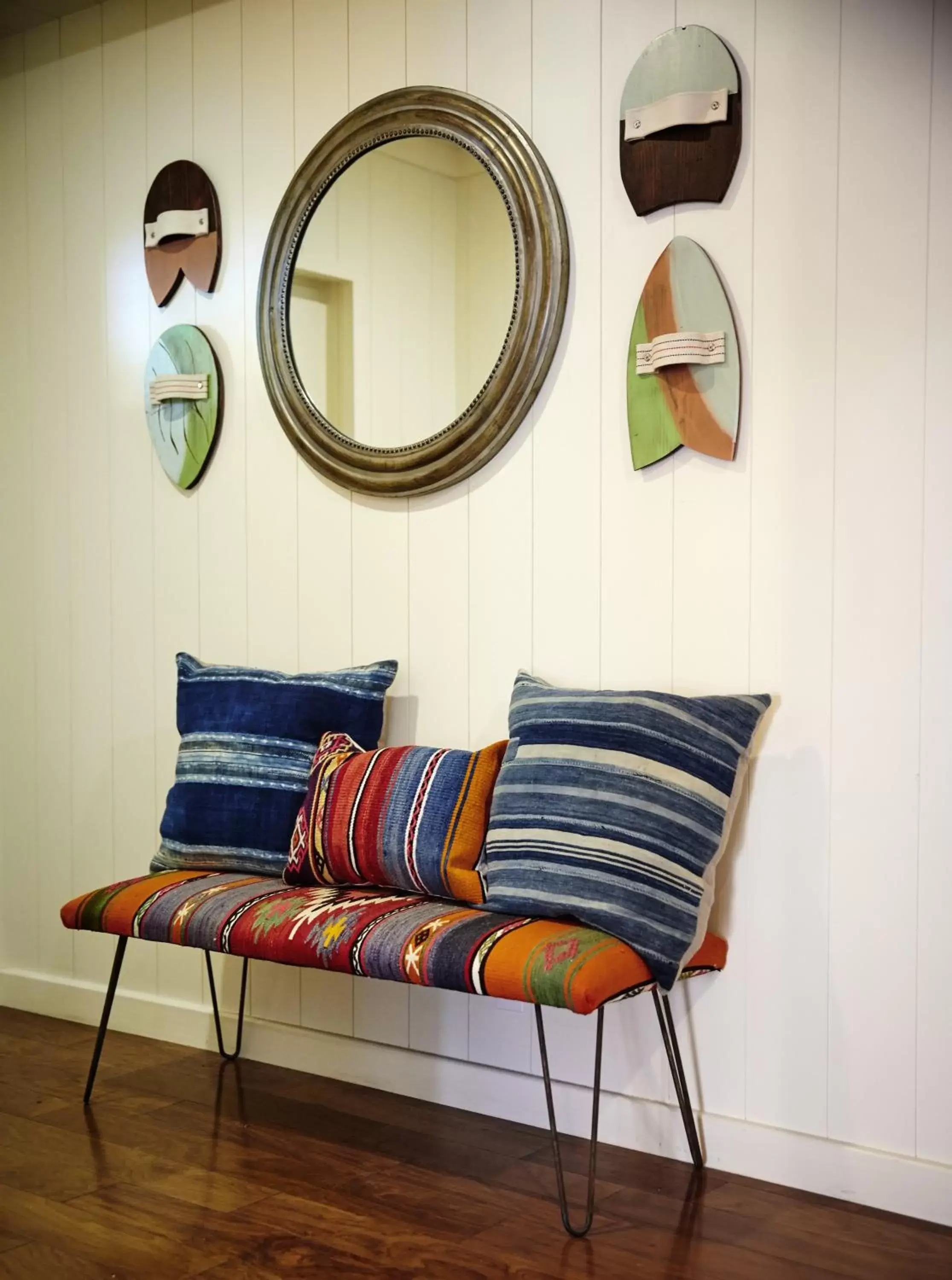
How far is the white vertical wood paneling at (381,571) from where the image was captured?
2.97 metres

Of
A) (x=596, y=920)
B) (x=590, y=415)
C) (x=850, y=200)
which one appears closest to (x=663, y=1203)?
(x=596, y=920)

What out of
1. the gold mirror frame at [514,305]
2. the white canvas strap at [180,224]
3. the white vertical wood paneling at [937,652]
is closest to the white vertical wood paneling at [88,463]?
the white canvas strap at [180,224]

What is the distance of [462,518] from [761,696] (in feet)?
2.70

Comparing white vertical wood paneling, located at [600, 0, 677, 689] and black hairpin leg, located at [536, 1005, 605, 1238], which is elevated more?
white vertical wood paneling, located at [600, 0, 677, 689]

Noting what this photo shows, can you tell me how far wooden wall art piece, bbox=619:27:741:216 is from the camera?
2.47 metres

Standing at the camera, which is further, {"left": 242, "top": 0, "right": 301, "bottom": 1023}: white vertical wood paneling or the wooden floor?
→ {"left": 242, "top": 0, "right": 301, "bottom": 1023}: white vertical wood paneling

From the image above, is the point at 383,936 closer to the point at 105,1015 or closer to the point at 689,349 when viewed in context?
the point at 105,1015

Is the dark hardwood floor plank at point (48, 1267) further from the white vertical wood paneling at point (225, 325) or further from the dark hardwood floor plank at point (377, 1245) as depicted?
the white vertical wood paneling at point (225, 325)

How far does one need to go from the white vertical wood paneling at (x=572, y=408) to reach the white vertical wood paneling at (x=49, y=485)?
5.02ft

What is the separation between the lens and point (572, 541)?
2723 millimetres

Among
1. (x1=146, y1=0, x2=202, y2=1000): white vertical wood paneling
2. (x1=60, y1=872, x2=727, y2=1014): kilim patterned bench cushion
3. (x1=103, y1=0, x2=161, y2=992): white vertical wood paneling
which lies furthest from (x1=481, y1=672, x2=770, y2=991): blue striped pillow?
(x1=103, y1=0, x2=161, y2=992): white vertical wood paneling

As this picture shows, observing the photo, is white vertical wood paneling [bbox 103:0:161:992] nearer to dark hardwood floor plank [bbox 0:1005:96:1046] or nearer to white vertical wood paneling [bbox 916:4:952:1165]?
dark hardwood floor plank [bbox 0:1005:96:1046]

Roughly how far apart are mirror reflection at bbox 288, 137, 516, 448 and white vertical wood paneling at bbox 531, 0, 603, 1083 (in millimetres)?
150

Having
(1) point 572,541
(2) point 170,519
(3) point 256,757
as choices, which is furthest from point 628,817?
(2) point 170,519
